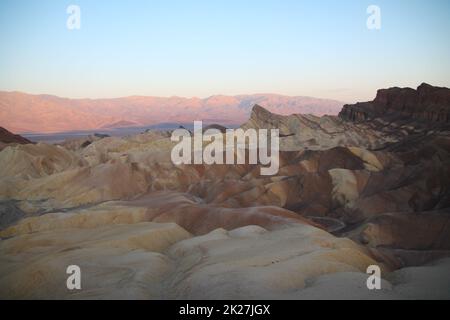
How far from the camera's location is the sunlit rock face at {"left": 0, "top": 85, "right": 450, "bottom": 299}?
19453 millimetres

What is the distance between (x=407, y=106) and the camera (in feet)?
303

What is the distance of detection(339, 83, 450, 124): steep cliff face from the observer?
85.1 m

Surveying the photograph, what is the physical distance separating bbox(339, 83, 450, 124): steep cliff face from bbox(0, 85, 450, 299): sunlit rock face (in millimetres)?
456

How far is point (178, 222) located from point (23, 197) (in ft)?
91.2

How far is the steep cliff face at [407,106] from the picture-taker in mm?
85062

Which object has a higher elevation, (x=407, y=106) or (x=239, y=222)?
(x=407, y=106)

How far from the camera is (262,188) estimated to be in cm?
5409

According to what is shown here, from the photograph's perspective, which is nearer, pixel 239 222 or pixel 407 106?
pixel 239 222

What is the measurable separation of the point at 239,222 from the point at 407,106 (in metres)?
67.6

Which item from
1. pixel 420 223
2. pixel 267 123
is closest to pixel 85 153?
pixel 267 123

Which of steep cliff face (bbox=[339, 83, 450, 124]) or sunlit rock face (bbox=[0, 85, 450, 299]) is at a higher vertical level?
steep cliff face (bbox=[339, 83, 450, 124])

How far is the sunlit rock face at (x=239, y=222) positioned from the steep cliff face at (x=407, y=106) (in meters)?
0.46

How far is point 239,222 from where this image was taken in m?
34.2

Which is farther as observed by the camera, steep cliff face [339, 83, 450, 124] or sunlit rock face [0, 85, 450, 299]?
steep cliff face [339, 83, 450, 124]
